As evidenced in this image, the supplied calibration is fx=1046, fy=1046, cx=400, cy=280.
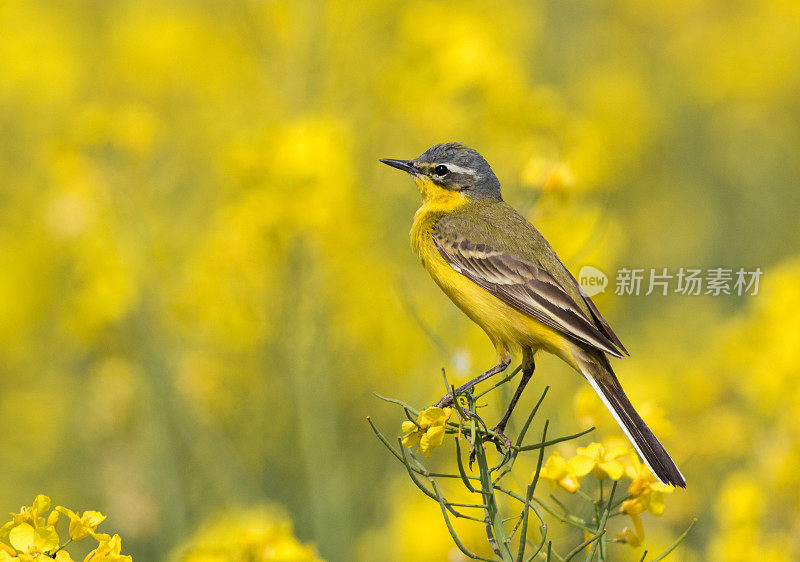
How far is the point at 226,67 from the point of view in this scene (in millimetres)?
12312

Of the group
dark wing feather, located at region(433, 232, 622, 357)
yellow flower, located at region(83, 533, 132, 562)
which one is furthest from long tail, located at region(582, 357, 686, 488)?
yellow flower, located at region(83, 533, 132, 562)

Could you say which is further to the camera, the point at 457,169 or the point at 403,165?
the point at 403,165

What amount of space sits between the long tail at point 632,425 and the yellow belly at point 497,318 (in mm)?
167

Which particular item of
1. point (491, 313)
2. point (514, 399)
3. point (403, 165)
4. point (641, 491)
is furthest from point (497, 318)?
point (641, 491)

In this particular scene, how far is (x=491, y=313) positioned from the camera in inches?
177

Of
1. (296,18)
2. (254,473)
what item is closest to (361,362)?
(254,473)

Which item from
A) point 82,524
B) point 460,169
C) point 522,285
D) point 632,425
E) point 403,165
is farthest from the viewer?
point 403,165

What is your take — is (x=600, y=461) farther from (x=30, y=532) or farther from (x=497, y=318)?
(x=30, y=532)

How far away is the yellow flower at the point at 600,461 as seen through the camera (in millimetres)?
3225

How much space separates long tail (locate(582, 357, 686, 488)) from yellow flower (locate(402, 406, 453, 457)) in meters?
0.77

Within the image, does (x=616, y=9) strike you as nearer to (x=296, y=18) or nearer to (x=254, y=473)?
(x=296, y=18)

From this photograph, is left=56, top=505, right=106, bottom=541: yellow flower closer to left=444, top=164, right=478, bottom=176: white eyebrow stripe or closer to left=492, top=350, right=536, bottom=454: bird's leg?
left=492, top=350, right=536, bottom=454: bird's leg

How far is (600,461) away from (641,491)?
0.27 metres

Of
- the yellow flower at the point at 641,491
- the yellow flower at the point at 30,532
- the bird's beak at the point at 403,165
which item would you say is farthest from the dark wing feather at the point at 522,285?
the yellow flower at the point at 30,532
